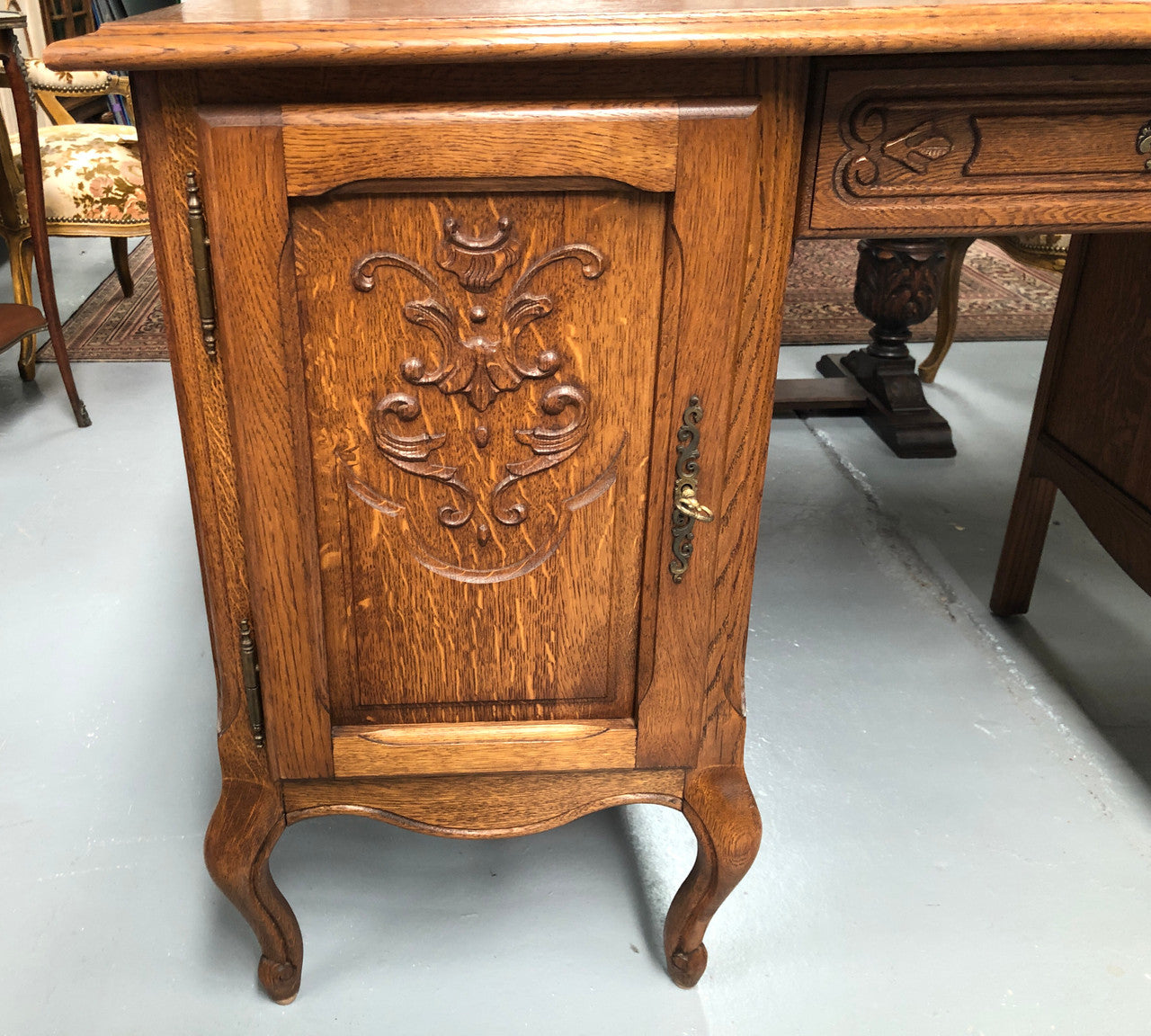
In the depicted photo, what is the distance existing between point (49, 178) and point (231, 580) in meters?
2.46

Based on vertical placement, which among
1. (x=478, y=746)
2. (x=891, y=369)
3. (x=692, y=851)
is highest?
(x=478, y=746)

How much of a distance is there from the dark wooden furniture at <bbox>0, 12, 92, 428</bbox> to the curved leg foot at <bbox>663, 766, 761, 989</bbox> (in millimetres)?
2214

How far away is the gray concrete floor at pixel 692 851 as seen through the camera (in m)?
1.29

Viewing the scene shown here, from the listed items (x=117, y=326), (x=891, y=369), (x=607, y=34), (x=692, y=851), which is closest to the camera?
(x=607, y=34)

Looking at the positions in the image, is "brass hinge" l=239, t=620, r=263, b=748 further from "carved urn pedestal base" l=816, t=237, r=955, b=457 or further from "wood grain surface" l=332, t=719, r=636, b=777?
"carved urn pedestal base" l=816, t=237, r=955, b=457

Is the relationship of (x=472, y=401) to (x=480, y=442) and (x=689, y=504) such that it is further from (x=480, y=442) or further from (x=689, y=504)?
(x=689, y=504)

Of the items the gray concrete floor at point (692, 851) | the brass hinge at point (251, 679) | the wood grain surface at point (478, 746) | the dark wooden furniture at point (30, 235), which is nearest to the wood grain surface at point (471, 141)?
the brass hinge at point (251, 679)

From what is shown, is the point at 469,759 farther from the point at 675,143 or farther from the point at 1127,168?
the point at 1127,168

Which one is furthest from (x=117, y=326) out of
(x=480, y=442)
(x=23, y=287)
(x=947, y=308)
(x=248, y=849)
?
(x=480, y=442)

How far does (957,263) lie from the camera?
2982 millimetres

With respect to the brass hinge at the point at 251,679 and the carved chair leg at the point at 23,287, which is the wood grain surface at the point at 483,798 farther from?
the carved chair leg at the point at 23,287

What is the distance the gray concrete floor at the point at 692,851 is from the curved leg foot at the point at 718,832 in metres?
0.17

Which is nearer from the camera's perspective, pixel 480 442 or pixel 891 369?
pixel 480 442

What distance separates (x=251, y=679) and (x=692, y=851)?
2.47ft
